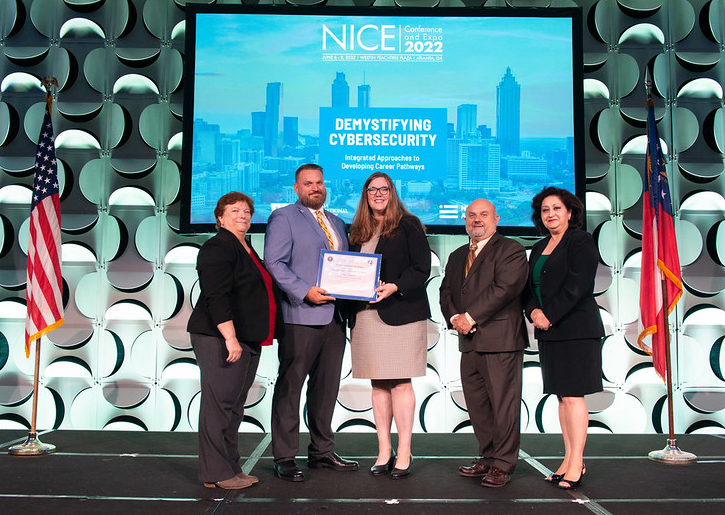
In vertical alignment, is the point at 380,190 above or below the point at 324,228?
above

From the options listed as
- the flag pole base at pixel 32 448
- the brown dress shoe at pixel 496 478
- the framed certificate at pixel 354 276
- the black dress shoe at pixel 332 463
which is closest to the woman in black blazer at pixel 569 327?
the brown dress shoe at pixel 496 478

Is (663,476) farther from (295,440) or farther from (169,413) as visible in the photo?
(169,413)

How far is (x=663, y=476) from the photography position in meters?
3.57

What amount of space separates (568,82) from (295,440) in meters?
3.66

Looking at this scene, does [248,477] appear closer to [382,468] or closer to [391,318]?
[382,468]

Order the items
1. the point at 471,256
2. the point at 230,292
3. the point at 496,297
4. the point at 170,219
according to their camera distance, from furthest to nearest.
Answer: the point at 170,219 < the point at 471,256 < the point at 496,297 < the point at 230,292

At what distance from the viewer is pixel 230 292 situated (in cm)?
324

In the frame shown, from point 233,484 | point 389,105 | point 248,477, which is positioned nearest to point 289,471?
point 248,477

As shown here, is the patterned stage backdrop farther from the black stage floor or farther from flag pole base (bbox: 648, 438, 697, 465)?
flag pole base (bbox: 648, 438, 697, 465)

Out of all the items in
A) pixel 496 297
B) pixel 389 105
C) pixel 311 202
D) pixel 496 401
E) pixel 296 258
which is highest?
pixel 389 105

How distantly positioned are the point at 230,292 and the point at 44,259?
208cm

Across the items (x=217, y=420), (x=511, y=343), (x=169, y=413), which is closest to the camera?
(x=217, y=420)

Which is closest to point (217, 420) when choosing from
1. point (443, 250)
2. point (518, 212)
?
point (443, 250)

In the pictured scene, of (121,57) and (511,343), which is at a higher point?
(121,57)
